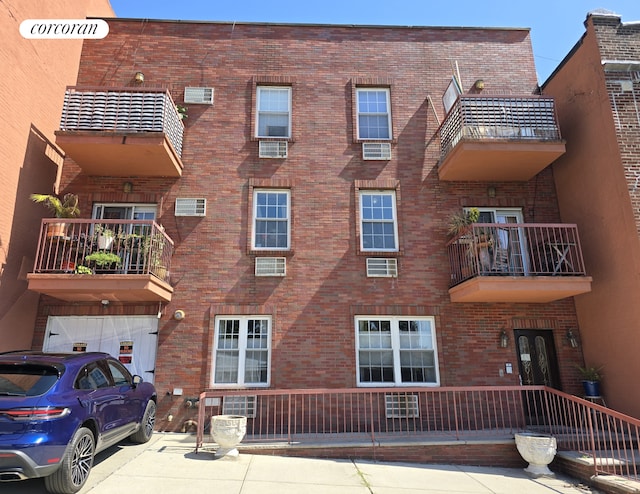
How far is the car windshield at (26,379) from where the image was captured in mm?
5328

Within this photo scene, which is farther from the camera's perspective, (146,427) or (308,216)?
(308,216)

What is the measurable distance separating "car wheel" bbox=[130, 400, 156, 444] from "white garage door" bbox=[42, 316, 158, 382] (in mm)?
1665

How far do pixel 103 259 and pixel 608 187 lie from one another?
447 inches

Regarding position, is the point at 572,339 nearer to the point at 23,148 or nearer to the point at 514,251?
the point at 514,251

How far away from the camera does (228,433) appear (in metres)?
7.59

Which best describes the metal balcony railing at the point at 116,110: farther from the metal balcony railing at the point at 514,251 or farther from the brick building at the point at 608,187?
the brick building at the point at 608,187

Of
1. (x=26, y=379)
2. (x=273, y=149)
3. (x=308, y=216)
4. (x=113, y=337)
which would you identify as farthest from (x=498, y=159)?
(x=26, y=379)

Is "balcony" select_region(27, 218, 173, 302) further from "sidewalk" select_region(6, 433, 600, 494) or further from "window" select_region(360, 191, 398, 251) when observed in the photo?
"window" select_region(360, 191, 398, 251)

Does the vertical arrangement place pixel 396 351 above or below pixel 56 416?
above

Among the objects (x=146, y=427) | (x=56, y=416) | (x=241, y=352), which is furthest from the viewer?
(x=241, y=352)

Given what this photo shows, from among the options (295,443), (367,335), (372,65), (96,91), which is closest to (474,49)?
(372,65)

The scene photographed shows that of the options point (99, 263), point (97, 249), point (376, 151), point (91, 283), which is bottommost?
point (91, 283)

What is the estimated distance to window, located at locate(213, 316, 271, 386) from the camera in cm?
1005

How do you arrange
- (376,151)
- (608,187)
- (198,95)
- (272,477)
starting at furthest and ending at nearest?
(198,95), (376,151), (608,187), (272,477)
